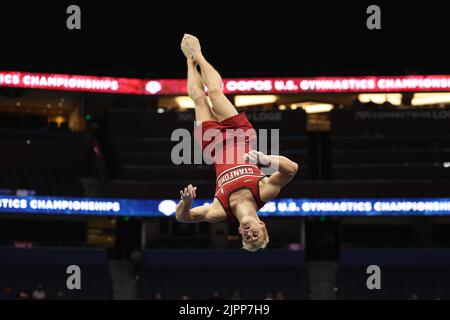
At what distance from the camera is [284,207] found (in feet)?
124

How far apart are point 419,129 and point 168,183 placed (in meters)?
12.9

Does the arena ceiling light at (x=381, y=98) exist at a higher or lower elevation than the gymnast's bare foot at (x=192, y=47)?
higher

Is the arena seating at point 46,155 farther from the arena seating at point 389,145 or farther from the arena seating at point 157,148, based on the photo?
the arena seating at point 389,145

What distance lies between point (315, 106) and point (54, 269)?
16.6 metres

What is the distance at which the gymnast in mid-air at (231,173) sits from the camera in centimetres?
1372

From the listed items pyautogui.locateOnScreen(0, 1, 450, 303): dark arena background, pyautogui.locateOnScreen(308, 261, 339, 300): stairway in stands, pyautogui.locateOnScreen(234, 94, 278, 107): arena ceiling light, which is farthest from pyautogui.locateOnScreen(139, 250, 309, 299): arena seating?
pyautogui.locateOnScreen(234, 94, 278, 107): arena ceiling light

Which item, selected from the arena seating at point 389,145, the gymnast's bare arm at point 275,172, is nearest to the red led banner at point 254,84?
the arena seating at point 389,145

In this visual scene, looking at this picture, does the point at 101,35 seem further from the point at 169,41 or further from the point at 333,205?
the point at 333,205

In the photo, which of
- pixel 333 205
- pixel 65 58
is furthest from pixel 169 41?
pixel 333 205

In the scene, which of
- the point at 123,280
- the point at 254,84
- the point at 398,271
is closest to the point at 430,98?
the point at 254,84

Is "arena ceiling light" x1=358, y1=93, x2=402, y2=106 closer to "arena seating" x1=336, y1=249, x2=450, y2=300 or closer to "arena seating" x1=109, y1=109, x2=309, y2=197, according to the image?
"arena seating" x1=109, y1=109, x2=309, y2=197

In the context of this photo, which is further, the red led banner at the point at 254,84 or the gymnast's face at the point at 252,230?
the red led banner at the point at 254,84

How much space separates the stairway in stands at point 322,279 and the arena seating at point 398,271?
0.35 meters

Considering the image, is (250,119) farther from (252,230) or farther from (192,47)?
(252,230)
